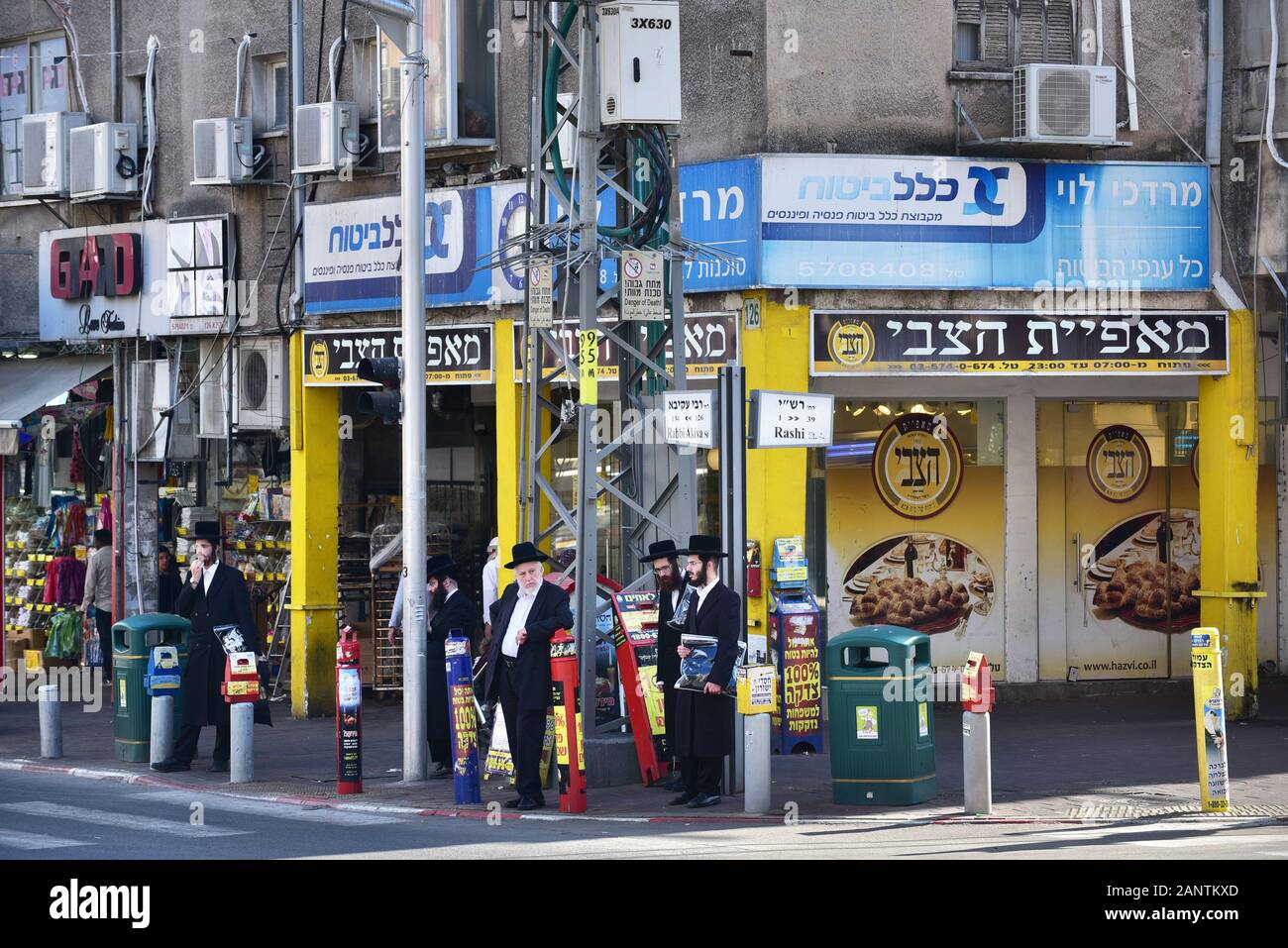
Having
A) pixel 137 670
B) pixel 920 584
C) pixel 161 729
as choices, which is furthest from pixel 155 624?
pixel 920 584

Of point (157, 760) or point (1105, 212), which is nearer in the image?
point (157, 760)

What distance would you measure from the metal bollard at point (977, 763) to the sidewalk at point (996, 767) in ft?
0.58

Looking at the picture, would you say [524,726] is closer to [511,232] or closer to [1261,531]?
[511,232]

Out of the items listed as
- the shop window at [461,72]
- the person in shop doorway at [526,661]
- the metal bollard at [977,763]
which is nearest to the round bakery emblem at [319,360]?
the shop window at [461,72]

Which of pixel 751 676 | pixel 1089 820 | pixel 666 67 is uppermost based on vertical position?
pixel 666 67

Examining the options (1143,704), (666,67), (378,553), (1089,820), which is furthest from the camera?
(378,553)

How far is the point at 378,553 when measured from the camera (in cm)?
2298

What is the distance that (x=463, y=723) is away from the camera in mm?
14672

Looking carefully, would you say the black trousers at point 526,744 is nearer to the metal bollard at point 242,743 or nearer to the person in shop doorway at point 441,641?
the person in shop doorway at point 441,641

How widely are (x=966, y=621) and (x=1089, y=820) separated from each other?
7983 mm

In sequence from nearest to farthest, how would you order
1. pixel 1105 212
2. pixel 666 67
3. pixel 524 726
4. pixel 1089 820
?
pixel 1089 820 → pixel 524 726 → pixel 666 67 → pixel 1105 212

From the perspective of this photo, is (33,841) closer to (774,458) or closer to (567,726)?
(567,726)

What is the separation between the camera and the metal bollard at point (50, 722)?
18125 mm
